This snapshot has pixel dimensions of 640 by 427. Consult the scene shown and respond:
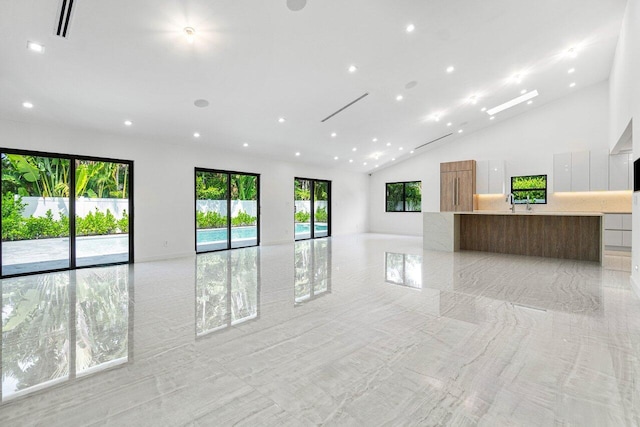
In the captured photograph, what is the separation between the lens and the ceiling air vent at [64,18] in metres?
3.19

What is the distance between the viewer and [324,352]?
237 centimetres

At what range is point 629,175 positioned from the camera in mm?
7242

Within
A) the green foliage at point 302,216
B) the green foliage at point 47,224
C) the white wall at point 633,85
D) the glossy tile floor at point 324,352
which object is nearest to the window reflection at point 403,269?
the glossy tile floor at point 324,352

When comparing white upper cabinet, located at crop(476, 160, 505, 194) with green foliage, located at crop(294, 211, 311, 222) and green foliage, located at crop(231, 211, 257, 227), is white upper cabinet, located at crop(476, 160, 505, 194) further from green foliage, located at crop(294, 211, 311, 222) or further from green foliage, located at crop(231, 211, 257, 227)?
green foliage, located at crop(231, 211, 257, 227)

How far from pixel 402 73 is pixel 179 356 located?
5.52 meters

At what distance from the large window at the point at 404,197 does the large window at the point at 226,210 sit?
5.95 metres

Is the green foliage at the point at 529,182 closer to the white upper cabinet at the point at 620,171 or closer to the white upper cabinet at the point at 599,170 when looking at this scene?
the white upper cabinet at the point at 599,170

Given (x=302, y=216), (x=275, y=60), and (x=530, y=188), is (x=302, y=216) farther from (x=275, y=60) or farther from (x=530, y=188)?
(x=530, y=188)

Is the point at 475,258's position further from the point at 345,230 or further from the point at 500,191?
the point at 345,230

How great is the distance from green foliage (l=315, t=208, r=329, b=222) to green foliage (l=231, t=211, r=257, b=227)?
9.69 feet

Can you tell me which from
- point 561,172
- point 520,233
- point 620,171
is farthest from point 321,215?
point 620,171

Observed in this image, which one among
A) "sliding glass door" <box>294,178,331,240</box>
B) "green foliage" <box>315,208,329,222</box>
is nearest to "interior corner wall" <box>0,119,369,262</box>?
"sliding glass door" <box>294,178,331,240</box>

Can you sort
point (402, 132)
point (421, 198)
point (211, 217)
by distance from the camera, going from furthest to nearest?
point (421, 198), point (402, 132), point (211, 217)

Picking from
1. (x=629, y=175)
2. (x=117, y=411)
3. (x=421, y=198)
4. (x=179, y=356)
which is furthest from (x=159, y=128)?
(x=629, y=175)
